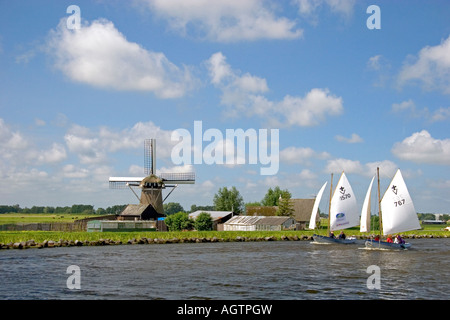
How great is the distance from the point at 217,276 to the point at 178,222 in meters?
64.4

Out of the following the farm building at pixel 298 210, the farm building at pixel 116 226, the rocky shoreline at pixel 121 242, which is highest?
the farm building at pixel 298 210

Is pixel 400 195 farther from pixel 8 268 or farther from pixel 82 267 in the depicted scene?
pixel 8 268

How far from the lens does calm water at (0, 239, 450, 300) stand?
94.3 feet

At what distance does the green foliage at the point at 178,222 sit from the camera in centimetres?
9956

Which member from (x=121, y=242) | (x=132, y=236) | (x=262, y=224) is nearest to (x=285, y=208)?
(x=262, y=224)

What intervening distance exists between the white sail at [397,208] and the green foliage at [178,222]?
4778cm

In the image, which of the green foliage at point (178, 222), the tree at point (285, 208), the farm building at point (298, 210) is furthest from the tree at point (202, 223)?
the farm building at point (298, 210)

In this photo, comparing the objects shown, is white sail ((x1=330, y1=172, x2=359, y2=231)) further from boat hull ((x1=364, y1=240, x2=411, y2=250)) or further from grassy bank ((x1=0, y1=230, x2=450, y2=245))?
grassy bank ((x1=0, y1=230, x2=450, y2=245))

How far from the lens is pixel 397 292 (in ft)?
98.2

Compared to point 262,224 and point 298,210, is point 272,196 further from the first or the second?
point 262,224

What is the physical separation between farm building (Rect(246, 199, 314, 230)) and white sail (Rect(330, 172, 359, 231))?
57.4 meters

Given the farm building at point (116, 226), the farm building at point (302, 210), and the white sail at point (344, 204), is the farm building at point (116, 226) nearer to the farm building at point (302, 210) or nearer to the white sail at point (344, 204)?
the white sail at point (344, 204)

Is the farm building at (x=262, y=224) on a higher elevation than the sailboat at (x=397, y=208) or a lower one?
lower
